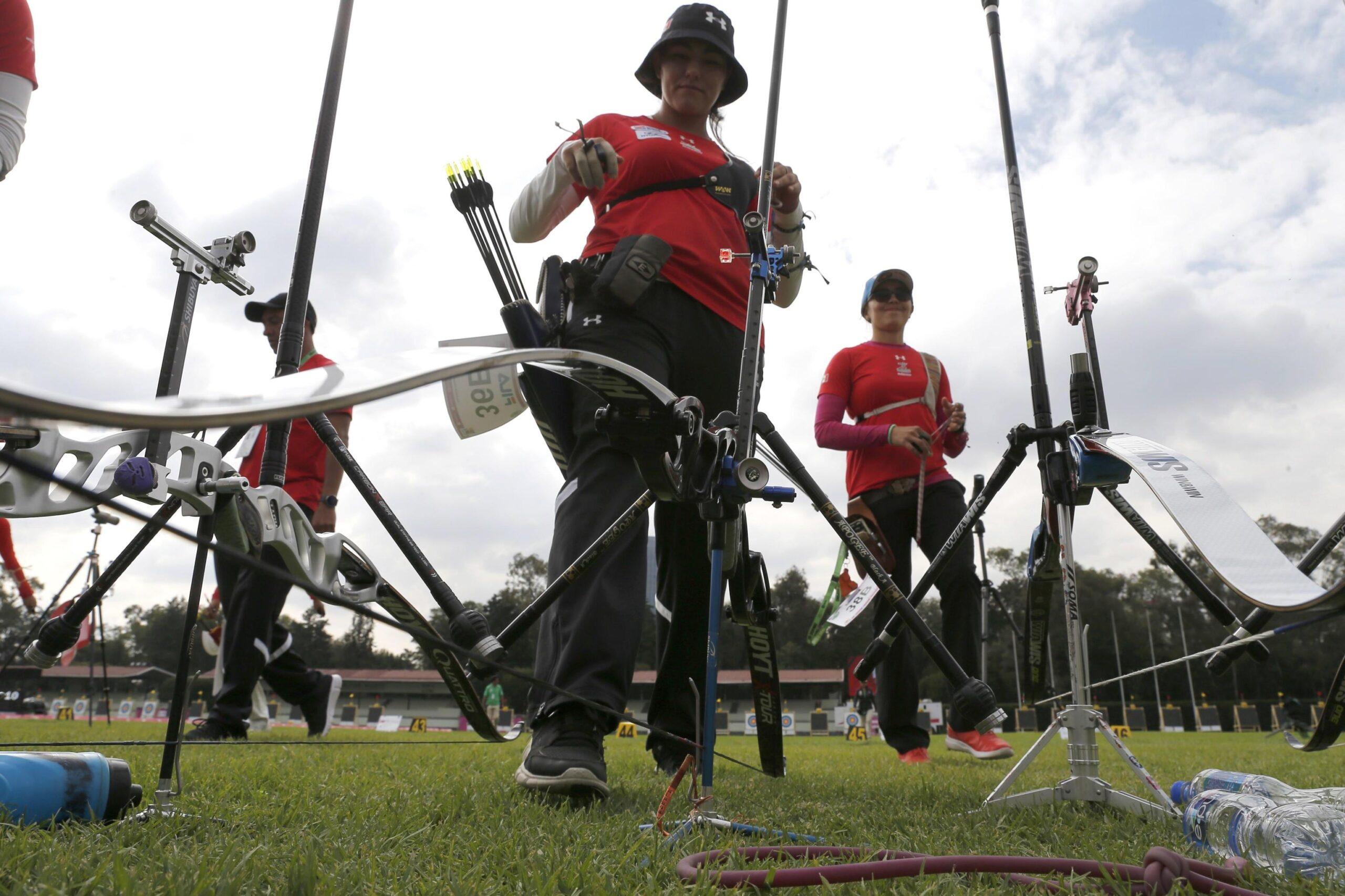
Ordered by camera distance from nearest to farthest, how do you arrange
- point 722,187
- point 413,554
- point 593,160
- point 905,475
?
point 413,554 → point 593,160 → point 722,187 → point 905,475

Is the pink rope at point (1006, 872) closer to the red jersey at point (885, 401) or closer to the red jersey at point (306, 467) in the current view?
the red jersey at point (885, 401)

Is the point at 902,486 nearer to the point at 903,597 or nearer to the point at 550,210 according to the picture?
the point at 903,597

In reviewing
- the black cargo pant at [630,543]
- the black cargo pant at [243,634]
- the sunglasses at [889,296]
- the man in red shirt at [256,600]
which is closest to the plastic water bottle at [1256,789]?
the black cargo pant at [630,543]

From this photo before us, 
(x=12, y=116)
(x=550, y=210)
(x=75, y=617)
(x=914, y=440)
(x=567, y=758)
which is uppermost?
(x=550, y=210)

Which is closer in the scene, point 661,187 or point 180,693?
point 180,693

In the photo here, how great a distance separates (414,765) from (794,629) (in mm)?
53062

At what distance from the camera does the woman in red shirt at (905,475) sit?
3879 mm

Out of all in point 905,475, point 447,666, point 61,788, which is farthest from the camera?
point 905,475

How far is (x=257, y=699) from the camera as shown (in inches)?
308

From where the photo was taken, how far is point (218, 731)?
4090 mm

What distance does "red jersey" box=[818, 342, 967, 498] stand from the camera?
407 cm

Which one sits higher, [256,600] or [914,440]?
[914,440]

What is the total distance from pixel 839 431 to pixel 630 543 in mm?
2078

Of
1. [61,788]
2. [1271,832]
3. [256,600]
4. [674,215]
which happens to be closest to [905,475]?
[674,215]
